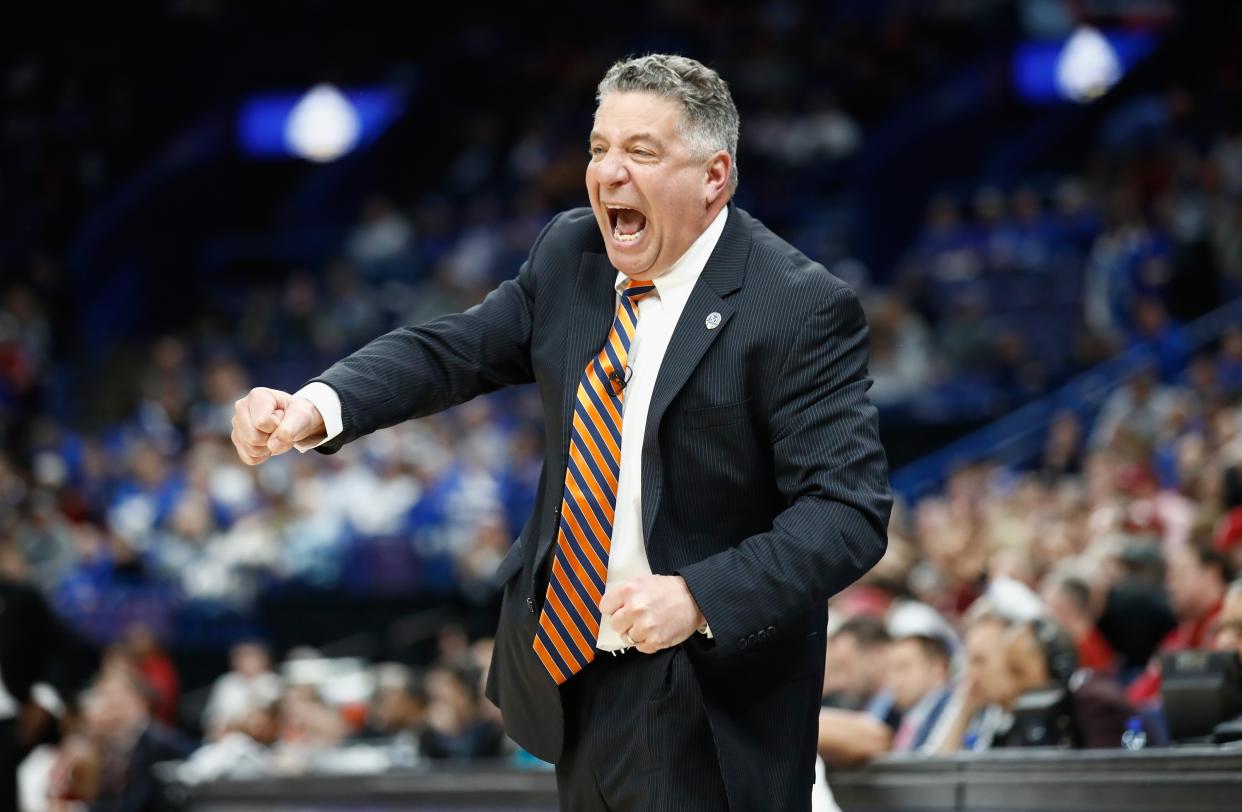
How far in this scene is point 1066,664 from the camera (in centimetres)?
522

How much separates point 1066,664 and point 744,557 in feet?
9.93

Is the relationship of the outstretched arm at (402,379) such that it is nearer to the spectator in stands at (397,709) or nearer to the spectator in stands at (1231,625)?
the spectator in stands at (1231,625)

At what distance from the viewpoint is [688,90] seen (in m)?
2.68

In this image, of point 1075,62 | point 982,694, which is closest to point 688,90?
point 982,694

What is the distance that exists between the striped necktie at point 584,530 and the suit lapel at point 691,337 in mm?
75

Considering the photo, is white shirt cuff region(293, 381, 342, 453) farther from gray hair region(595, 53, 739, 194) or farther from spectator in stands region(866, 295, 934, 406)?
spectator in stands region(866, 295, 934, 406)

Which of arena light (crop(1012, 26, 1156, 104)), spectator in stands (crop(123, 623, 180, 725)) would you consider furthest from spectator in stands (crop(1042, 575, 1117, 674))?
arena light (crop(1012, 26, 1156, 104))

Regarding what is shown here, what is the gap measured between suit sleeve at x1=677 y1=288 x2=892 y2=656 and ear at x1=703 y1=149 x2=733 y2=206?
27 centimetres

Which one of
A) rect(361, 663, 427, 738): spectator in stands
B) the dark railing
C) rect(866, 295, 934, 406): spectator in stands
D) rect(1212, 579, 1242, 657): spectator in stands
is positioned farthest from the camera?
rect(866, 295, 934, 406): spectator in stands

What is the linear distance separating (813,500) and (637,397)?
1.21 feet

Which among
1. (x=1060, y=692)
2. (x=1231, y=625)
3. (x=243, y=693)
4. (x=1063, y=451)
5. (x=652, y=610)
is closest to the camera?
(x=652, y=610)

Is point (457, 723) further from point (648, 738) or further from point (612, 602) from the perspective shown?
point (612, 602)

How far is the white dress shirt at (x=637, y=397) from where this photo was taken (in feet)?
8.68

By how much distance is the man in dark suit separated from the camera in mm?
2582
